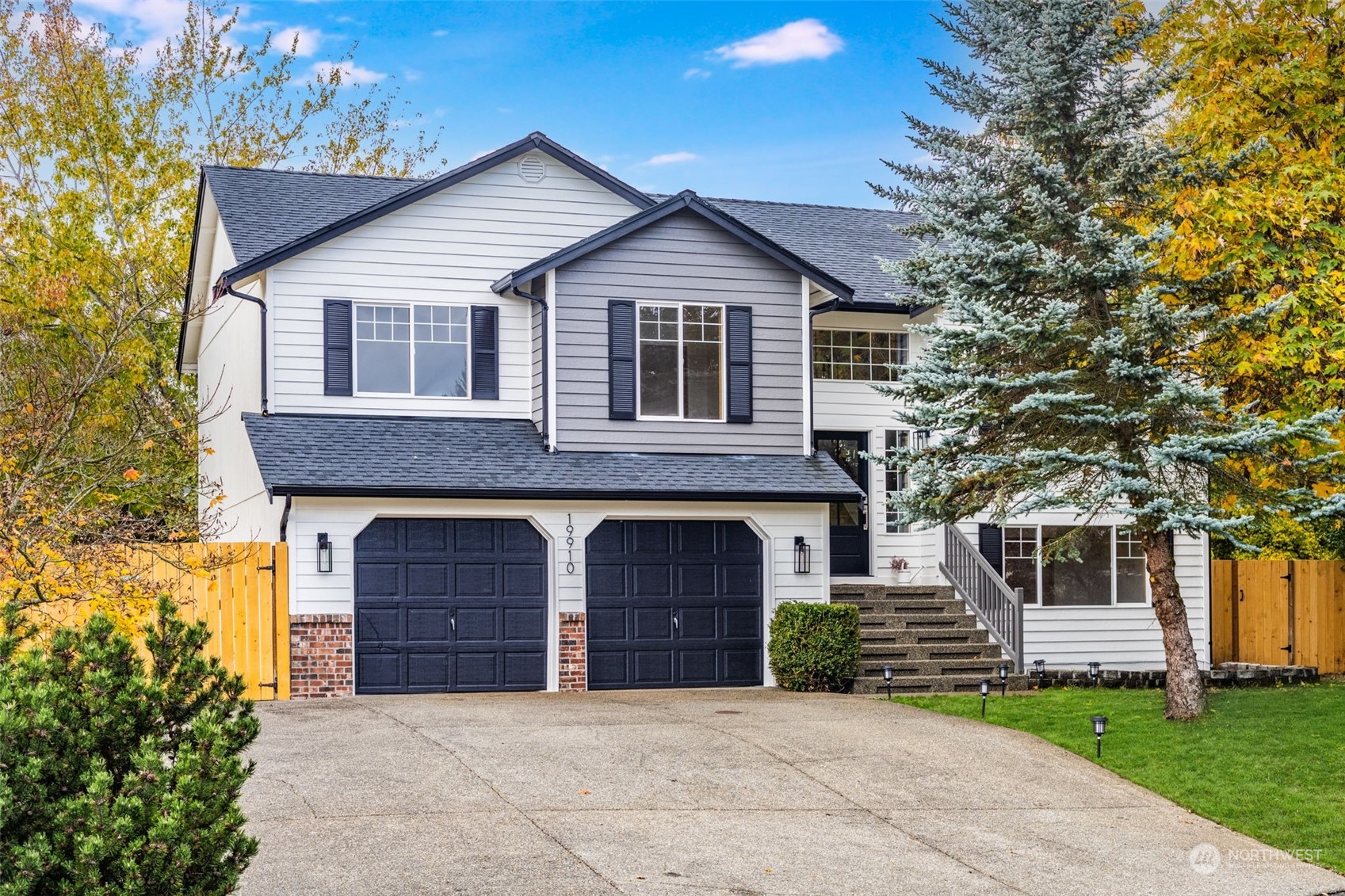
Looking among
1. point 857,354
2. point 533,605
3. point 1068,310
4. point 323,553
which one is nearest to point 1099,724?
point 1068,310

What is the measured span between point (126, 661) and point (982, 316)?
31.5ft

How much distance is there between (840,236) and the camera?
23750 mm

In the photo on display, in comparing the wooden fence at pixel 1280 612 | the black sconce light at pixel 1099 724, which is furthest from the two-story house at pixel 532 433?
the black sconce light at pixel 1099 724

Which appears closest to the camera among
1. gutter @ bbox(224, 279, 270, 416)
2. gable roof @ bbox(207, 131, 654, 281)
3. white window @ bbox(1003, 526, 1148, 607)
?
gutter @ bbox(224, 279, 270, 416)

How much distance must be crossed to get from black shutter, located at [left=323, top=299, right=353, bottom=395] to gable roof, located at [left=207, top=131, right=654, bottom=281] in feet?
2.81

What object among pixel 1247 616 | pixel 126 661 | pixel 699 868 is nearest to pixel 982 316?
pixel 699 868

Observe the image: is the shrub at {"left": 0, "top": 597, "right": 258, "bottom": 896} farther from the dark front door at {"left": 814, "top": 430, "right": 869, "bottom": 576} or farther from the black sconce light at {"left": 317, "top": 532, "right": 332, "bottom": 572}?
the dark front door at {"left": 814, "top": 430, "right": 869, "bottom": 576}

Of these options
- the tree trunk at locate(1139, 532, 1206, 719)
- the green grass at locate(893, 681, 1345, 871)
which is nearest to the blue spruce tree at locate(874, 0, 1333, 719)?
the tree trunk at locate(1139, 532, 1206, 719)

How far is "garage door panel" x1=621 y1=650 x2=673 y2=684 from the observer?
18344mm

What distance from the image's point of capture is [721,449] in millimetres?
19172

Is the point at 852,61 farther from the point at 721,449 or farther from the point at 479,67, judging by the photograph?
the point at 721,449

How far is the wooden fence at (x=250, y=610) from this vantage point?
16.4 metres

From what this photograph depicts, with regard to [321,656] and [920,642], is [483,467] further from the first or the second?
[920,642]
